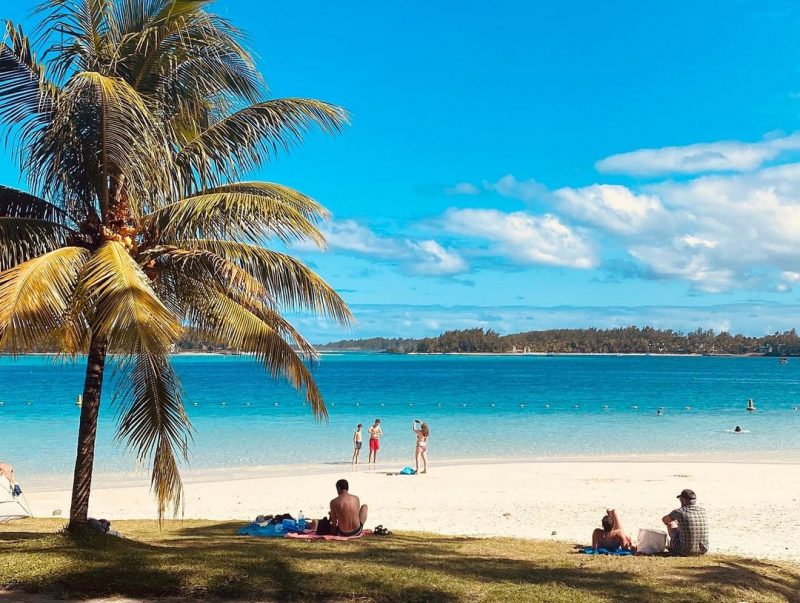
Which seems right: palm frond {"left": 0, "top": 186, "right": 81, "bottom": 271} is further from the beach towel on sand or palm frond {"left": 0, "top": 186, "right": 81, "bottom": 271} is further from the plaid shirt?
the plaid shirt

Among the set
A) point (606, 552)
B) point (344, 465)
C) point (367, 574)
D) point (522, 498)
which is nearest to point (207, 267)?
point (367, 574)

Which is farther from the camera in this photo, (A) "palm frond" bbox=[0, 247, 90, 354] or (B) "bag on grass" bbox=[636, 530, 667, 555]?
(B) "bag on grass" bbox=[636, 530, 667, 555]

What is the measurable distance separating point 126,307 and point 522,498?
→ 1195 cm

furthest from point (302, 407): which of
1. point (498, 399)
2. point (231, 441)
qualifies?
point (231, 441)

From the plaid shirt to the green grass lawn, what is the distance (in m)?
0.48

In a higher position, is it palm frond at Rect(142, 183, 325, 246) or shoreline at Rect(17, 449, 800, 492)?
palm frond at Rect(142, 183, 325, 246)

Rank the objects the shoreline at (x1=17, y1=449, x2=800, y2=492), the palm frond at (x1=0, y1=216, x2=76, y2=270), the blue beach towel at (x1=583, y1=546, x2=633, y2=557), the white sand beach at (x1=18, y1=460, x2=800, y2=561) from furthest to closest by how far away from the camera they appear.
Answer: the shoreline at (x1=17, y1=449, x2=800, y2=492) < the white sand beach at (x1=18, y1=460, x2=800, y2=561) < the blue beach towel at (x1=583, y1=546, x2=633, y2=557) < the palm frond at (x1=0, y1=216, x2=76, y2=270)

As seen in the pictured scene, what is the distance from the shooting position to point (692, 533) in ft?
31.6

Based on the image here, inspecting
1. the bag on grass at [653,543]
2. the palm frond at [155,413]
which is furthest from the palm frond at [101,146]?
the bag on grass at [653,543]

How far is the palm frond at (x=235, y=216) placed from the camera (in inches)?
363

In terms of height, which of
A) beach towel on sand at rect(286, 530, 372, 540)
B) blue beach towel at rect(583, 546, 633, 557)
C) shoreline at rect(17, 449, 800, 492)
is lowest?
shoreline at rect(17, 449, 800, 492)

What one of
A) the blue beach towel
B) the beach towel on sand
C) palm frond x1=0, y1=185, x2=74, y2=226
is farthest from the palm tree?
the blue beach towel

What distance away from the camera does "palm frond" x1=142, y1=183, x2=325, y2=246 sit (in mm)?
9219

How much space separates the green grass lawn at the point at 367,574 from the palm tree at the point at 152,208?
161 cm
